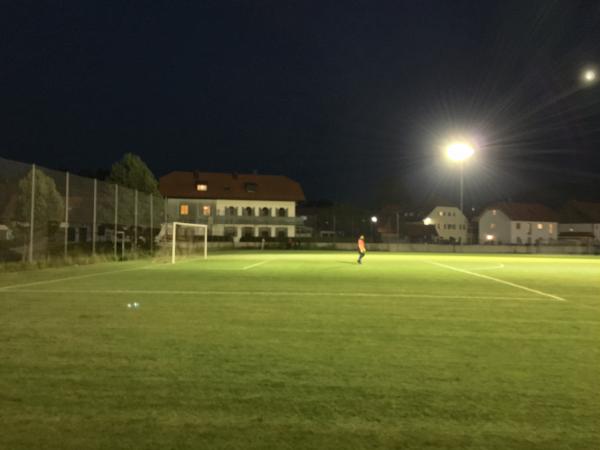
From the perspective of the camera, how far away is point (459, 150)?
3356 cm

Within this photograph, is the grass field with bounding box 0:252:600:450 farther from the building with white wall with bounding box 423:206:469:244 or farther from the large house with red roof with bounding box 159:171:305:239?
the building with white wall with bounding box 423:206:469:244

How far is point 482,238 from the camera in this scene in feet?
299

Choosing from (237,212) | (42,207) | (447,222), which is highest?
(237,212)

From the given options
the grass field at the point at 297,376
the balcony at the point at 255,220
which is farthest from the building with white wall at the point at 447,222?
the grass field at the point at 297,376

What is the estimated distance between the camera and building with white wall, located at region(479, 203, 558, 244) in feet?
282

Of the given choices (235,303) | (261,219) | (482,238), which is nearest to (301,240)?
(261,219)

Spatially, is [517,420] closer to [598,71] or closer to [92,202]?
[598,71]

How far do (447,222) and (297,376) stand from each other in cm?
9174

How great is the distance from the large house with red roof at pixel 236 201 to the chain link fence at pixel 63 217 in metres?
35.8

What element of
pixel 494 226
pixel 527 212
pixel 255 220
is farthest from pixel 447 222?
pixel 255 220

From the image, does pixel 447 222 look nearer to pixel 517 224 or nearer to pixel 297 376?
pixel 517 224

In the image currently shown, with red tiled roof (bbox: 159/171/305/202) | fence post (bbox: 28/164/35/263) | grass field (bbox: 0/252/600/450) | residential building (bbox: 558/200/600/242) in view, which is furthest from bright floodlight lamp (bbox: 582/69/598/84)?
residential building (bbox: 558/200/600/242)

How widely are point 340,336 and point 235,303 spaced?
3888 millimetres

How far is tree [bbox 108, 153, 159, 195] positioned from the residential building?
68.1 m
